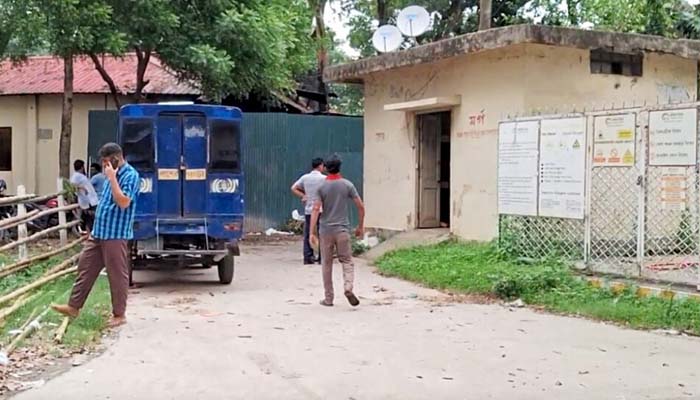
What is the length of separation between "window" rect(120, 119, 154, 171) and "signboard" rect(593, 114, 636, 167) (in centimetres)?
580

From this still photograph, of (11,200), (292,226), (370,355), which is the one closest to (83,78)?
(292,226)

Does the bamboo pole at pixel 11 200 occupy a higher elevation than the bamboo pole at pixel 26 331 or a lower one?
higher

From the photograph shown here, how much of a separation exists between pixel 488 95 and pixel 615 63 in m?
2.13

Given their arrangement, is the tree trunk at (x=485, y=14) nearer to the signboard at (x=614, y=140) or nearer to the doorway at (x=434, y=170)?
the doorway at (x=434, y=170)

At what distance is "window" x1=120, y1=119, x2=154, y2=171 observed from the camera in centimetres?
1128

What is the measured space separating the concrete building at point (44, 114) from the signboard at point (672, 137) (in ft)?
Answer: 47.7

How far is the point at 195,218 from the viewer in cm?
1128

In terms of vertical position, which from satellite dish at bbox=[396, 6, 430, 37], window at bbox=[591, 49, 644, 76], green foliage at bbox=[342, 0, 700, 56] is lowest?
window at bbox=[591, 49, 644, 76]

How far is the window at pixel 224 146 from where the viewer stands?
11453 mm

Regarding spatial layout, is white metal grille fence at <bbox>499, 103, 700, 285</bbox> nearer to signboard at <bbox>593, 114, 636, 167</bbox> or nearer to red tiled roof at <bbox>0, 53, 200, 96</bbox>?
signboard at <bbox>593, 114, 636, 167</bbox>

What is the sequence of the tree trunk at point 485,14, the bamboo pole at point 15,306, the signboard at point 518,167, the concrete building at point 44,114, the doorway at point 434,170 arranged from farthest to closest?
the concrete building at point 44,114 < the tree trunk at point 485,14 < the doorway at point 434,170 < the signboard at point 518,167 < the bamboo pole at point 15,306

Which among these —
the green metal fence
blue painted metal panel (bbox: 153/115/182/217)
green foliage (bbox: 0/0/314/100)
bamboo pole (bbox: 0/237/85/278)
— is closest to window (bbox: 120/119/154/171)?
blue painted metal panel (bbox: 153/115/182/217)

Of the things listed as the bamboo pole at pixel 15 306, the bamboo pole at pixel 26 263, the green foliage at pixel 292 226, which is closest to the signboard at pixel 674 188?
the bamboo pole at pixel 15 306

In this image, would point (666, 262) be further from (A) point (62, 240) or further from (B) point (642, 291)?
(A) point (62, 240)
